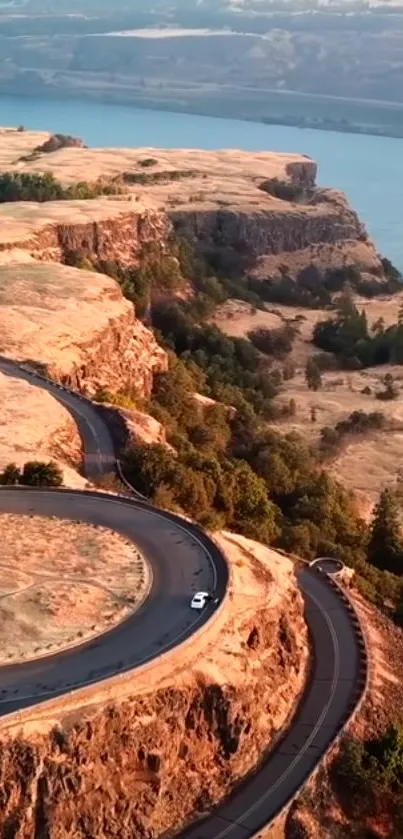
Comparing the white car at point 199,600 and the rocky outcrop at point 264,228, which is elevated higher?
the white car at point 199,600

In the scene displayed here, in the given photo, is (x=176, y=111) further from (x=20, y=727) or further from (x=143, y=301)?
(x=20, y=727)

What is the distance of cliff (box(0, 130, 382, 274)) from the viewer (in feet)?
140

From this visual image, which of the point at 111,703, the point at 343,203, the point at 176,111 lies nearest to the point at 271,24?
the point at 176,111

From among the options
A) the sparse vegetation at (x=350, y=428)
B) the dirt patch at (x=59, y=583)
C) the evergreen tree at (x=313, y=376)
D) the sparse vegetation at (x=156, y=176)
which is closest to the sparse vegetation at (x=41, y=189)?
the sparse vegetation at (x=156, y=176)

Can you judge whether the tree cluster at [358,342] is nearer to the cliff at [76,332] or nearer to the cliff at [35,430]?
the cliff at [76,332]

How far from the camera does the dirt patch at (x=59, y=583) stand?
1472cm

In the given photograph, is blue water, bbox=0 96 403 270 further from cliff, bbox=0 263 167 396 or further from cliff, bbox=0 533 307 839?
cliff, bbox=0 533 307 839

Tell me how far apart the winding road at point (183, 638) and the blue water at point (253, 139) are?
198 feet

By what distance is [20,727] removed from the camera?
43.2ft

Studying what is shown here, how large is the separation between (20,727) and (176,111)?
128096 millimetres

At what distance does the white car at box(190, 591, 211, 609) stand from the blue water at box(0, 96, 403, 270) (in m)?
62.8

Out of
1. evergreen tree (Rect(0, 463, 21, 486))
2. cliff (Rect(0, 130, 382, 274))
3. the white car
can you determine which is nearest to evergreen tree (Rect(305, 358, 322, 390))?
cliff (Rect(0, 130, 382, 274))

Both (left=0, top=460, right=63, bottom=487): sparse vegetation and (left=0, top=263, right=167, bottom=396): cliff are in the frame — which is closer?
(left=0, top=460, right=63, bottom=487): sparse vegetation

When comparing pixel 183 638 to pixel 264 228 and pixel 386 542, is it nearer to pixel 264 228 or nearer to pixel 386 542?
pixel 386 542
